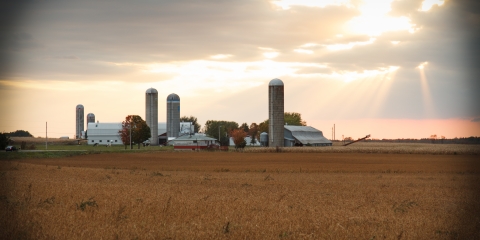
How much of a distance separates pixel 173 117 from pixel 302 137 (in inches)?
1702

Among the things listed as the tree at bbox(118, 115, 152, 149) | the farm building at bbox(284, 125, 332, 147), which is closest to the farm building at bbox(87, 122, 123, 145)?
the tree at bbox(118, 115, 152, 149)

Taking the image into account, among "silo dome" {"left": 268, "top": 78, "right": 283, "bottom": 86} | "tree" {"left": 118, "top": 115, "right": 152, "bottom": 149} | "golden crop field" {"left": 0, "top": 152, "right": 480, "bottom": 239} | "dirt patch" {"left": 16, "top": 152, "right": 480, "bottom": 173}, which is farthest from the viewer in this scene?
"tree" {"left": 118, "top": 115, "right": 152, "bottom": 149}

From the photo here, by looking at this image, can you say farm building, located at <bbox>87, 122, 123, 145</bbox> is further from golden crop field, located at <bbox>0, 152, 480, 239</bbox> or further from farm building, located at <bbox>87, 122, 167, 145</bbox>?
golden crop field, located at <bbox>0, 152, 480, 239</bbox>

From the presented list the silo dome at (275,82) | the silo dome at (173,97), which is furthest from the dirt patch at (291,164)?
the silo dome at (173,97)

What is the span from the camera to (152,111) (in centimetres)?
16488

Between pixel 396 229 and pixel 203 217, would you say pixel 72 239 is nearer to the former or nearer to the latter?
pixel 203 217

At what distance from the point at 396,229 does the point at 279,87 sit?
346ft

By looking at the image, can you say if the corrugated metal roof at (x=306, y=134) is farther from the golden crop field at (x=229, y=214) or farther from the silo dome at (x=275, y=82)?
the golden crop field at (x=229, y=214)

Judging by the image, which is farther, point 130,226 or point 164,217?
point 164,217

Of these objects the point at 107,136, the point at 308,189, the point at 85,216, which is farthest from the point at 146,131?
the point at 85,216

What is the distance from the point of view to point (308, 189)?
108ft

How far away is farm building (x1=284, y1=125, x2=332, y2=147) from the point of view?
13662cm

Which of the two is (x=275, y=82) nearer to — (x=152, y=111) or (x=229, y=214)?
(x=152, y=111)

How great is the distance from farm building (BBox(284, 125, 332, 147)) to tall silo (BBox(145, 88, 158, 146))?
135 ft
